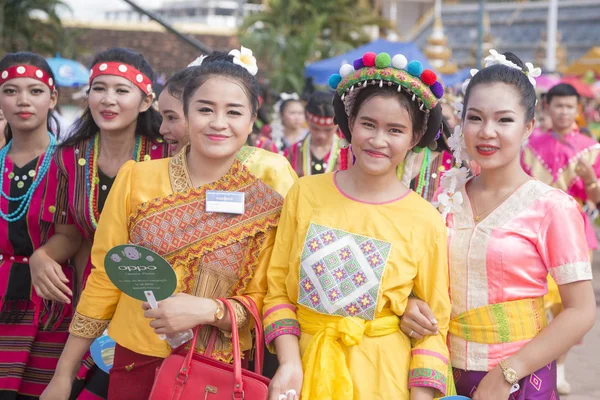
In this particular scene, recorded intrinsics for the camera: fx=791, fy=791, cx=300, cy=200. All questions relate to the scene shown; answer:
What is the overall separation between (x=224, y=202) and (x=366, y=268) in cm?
57

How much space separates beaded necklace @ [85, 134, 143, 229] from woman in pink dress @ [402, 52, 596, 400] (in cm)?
161

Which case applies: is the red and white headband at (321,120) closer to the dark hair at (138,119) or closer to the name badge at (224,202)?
the dark hair at (138,119)

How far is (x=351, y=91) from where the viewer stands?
2.77 m

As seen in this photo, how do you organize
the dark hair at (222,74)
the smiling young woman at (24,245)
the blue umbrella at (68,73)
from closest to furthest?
the dark hair at (222,74) → the smiling young woman at (24,245) → the blue umbrella at (68,73)

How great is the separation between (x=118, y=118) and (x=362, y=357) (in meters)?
1.70

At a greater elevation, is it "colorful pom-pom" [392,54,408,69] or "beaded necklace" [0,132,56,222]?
"colorful pom-pom" [392,54,408,69]

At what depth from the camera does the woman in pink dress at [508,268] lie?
105 inches

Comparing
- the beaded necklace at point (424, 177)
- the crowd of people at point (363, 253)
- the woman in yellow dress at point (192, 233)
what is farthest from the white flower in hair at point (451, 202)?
the beaded necklace at point (424, 177)

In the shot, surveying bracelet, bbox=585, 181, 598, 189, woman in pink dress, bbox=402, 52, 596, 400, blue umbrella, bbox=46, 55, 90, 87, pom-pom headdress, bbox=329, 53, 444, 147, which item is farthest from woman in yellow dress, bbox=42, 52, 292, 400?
blue umbrella, bbox=46, 55, 90, 87

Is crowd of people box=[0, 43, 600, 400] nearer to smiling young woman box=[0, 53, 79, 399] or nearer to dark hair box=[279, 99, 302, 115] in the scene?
smiling young woman box=[0, 53, 79, 399]

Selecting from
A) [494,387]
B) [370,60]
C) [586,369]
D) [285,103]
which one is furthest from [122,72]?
[285,103]

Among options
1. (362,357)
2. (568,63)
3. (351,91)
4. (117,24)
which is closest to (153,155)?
(351,91)

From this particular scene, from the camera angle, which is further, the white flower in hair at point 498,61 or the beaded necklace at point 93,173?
the beaded necklace at point 93,173

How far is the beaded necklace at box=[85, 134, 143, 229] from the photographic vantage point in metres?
3.57
